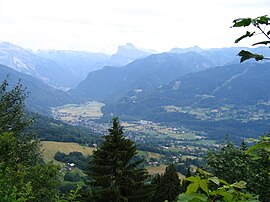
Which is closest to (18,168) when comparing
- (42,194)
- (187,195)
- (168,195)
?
(42,194)

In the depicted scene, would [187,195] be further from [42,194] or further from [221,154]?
[42,194]

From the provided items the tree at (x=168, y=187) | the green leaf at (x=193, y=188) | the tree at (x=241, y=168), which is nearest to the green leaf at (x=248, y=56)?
the green leaf at (x=193, y=188)

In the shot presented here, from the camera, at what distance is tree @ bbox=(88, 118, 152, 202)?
21094mm

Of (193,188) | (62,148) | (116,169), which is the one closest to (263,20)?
(193,188)

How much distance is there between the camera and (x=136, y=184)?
2203 centimetres

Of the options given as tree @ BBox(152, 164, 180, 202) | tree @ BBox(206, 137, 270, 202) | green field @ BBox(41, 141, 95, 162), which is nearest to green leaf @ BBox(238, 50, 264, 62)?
tree @ BBox(206, 137, 270, 202)

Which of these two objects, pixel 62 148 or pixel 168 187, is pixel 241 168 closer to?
pixel 168 187

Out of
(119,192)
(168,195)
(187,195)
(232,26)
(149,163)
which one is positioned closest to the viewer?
(187,195)

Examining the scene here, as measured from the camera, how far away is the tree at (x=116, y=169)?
2109 centimetres

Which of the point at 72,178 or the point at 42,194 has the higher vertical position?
the point at 42,194

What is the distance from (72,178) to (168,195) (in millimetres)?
57620

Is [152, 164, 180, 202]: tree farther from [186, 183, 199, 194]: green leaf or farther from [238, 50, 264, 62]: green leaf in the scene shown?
[186, 183, 199, 194]: green leaf

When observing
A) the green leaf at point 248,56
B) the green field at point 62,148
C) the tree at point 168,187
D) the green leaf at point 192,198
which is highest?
the green leaf at point 248,56

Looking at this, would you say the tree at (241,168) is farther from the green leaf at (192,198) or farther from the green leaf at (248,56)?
the green leaf at (192,198)
